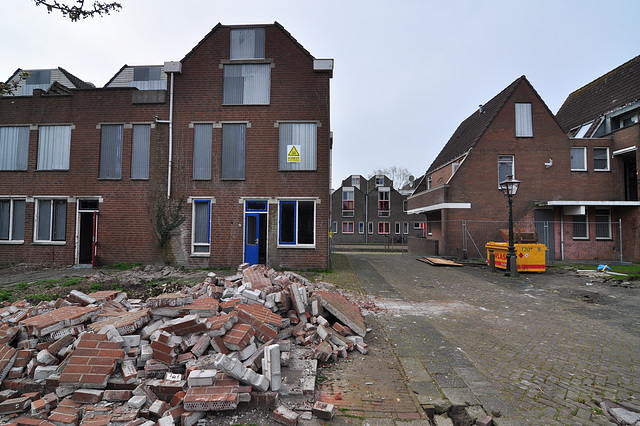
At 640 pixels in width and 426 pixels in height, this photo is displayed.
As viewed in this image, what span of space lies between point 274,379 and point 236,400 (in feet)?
1.53

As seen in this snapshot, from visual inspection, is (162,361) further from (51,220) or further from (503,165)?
(503,165)

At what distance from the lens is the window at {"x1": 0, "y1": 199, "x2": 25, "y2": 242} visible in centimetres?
1430

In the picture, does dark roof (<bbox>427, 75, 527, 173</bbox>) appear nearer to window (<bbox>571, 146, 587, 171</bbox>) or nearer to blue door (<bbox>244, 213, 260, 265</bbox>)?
window (<bbox>571, 146, 587, 171</bbox>)

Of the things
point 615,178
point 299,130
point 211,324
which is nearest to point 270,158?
point 299,130

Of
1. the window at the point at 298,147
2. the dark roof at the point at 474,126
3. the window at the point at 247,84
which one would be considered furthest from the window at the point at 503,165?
the window at the point at 247,84

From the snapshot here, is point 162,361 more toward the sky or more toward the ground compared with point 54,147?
more toward the ground

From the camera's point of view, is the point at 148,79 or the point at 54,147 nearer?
the point at 54,147

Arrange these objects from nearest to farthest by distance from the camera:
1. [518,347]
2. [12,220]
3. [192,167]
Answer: [518,347] < [192,167] < [12,220]

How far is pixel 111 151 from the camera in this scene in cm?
1420

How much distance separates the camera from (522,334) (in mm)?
5621

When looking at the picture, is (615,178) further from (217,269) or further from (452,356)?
(217,269)

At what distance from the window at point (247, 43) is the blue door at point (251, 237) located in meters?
7.30

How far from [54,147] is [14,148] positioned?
213 cm

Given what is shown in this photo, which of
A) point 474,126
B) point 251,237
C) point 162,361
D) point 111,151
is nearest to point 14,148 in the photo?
point 111,151
